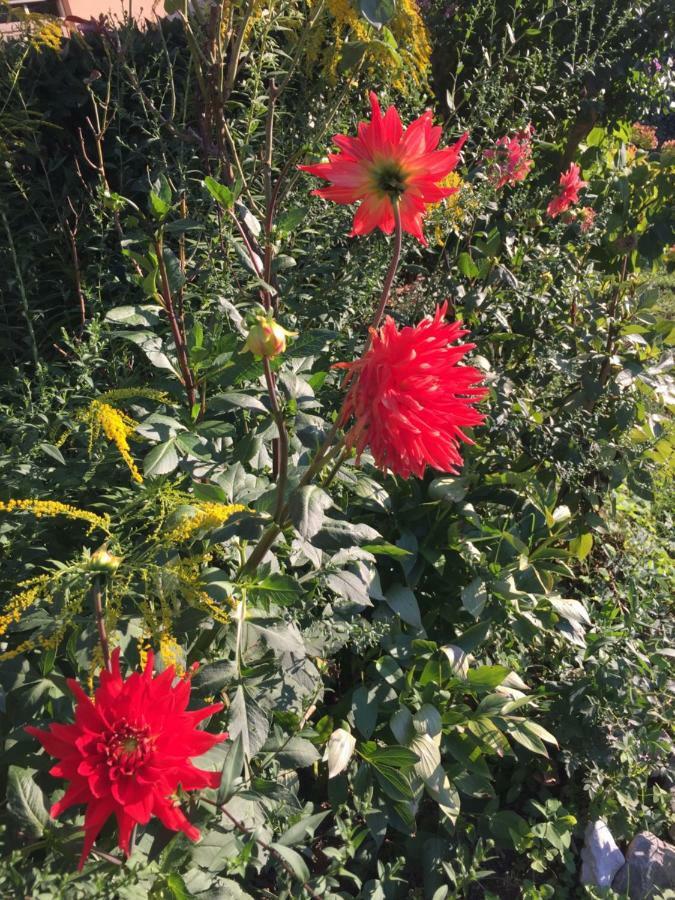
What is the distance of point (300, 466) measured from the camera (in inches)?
53.2

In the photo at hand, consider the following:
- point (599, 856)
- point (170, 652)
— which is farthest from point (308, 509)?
point (599, 856)

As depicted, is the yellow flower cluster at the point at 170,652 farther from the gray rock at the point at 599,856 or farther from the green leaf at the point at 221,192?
the gray rock at the point at 599,856

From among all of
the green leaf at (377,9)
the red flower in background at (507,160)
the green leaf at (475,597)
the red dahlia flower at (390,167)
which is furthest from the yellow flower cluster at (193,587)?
the red flower in background at (507,160)

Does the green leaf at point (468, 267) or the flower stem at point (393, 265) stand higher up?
the green leaf at point (468, 267)

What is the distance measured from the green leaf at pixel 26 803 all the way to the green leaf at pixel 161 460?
47cm

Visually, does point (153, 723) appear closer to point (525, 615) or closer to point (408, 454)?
point (408, 454)

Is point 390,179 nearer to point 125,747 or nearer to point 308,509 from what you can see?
point 308,509

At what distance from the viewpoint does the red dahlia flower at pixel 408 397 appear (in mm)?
897

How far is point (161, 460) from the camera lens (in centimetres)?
120

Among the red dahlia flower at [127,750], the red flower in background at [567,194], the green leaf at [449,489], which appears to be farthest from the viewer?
the red flower in background at [567,194]

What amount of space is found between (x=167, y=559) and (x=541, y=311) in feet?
4.74

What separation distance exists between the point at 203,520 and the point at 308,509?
0.24 m

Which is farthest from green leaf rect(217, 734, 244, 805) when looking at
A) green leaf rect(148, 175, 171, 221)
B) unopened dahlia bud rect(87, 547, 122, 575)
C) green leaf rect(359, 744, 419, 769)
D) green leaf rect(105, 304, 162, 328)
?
green leaf rect(148, 175, 171, 221)

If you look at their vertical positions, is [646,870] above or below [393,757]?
below
